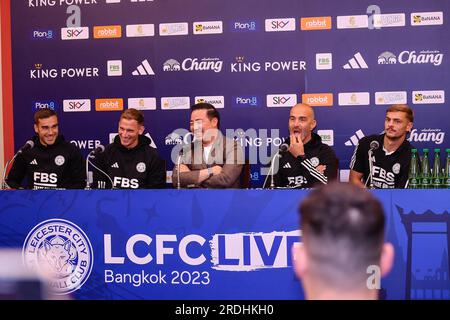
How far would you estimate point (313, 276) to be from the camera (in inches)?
42.1

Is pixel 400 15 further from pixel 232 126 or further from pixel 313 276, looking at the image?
pixel 313 276

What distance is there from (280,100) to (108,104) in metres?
1.74

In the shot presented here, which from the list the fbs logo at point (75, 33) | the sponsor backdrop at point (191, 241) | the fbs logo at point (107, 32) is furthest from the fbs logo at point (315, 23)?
the sponsor backdrop at point (191, 241)

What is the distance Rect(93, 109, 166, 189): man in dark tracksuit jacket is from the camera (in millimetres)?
4899

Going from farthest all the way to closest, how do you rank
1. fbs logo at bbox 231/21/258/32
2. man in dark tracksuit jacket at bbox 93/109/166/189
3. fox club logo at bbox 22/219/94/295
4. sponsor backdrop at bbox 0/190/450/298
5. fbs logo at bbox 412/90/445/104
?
fbs logo at bbox 231/21/258/32
fbs logo at bbox 412/90/445/104
man in dark tracksuit jacket at bbox 93/109/166/189
fox club logo at bbox 22/219/94/295
sponsor backdrop at bbox 0/190/450/298

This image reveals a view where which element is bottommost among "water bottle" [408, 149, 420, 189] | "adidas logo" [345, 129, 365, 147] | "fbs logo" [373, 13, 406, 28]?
"water bottle" [408, 149, 420, 189]

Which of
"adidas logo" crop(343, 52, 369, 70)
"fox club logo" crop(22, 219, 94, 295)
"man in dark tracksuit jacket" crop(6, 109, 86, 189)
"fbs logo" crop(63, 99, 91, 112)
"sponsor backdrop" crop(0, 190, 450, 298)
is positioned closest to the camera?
"sponsor backdrop" crop(0, 190, 450, 298)

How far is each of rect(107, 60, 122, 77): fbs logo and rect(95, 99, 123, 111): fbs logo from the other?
263 mm

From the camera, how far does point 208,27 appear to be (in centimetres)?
610

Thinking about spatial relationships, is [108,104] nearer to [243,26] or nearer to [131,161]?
[131,161]

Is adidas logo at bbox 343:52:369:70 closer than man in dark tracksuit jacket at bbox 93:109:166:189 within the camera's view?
No

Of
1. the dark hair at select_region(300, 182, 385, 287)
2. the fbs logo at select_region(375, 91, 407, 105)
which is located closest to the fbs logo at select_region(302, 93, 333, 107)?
the fbs logo at select_region(375, 91, 407, 105)

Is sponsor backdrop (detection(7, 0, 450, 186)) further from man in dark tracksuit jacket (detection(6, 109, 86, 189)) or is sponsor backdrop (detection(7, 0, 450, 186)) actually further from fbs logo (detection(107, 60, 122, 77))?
man in dark tracksuit jacket (detection(6, 109, 86, 189))

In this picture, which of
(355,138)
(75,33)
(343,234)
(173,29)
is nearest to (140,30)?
(173,29)
